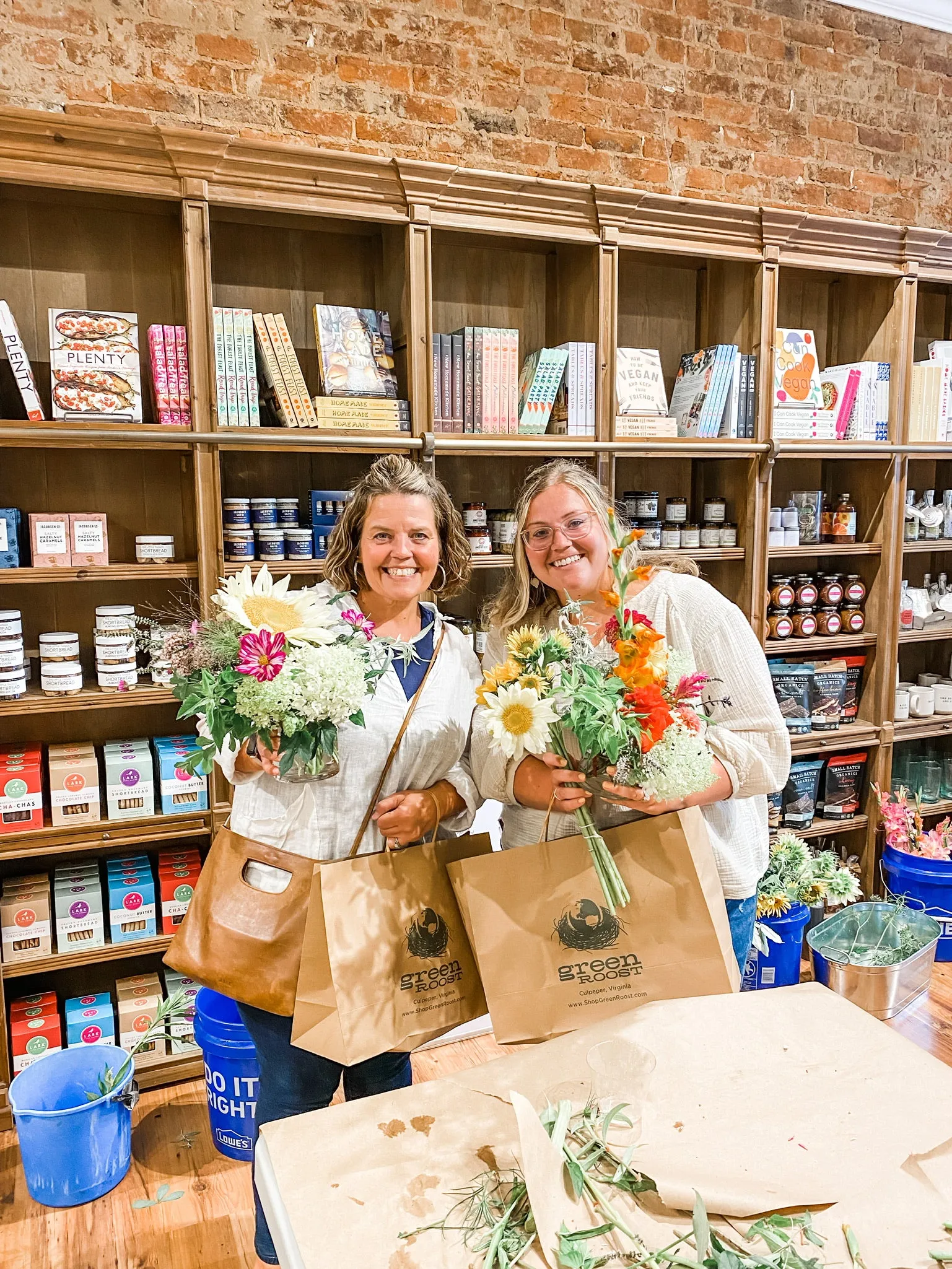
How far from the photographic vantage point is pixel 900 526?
3.30 m

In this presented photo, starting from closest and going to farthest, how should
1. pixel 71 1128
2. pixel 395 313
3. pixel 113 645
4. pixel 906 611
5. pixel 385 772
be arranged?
pixel 385 772 < pixel 71 1128 < pixel 113 645 < pixel 395 313 < pixel 906 611

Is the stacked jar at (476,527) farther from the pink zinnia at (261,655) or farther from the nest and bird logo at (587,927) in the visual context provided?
the nest and bird logo at (587,927)

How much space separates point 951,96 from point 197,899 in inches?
156

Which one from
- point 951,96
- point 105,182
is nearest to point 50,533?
point 105,182

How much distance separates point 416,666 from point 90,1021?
1.55 meters

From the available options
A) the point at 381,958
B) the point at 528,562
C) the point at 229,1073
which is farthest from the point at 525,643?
the point at 229,1073

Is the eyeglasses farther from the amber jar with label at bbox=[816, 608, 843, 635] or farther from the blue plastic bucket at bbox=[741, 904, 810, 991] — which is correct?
the amber jar with label at bbox=[816, 608, 843, 635]

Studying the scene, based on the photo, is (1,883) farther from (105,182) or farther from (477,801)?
(105,182)

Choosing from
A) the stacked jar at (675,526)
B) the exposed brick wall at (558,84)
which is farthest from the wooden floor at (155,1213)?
the exposed brick wall at (558,84)

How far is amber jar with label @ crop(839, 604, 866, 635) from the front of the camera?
3.34 meters

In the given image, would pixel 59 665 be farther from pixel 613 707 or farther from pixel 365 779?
pixel 613 707

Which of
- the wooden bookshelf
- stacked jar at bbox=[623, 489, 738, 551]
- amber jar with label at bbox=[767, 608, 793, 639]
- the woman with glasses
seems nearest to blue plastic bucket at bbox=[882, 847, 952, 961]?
the wooden bookshelf

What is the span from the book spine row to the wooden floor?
1.71 meters

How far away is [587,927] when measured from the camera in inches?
50.8
